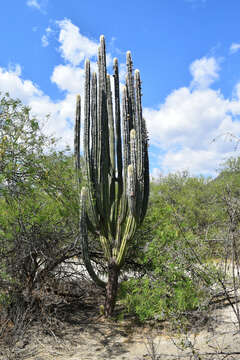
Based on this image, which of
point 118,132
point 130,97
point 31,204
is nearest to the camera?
point 31,204

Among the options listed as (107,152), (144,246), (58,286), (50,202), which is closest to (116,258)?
(144,246)

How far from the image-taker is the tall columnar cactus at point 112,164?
6332 millimetres

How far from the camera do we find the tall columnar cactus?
633 centimetres

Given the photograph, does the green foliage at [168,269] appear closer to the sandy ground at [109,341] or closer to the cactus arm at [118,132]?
the sandy ground at [109,341]

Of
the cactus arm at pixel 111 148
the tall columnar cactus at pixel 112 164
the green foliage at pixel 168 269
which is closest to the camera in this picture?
the green foliage at pixel 168 269

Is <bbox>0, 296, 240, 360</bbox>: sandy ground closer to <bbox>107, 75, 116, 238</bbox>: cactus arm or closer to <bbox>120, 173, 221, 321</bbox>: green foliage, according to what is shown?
<bbox>120, 173, 221, 321</bbox>: green foliage

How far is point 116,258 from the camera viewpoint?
20.8 feet

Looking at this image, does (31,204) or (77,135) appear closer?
(31,204)

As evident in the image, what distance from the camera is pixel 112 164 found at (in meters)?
7.01

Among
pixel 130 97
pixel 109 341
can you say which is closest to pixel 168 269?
pixel 109 341

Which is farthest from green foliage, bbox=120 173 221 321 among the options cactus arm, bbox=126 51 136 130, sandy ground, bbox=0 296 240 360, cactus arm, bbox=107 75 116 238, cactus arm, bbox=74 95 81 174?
cactus arm, bbox=74 95 81 174

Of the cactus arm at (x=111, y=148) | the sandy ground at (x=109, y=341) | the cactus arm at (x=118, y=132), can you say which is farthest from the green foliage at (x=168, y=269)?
the cactus arm at (x=118, y=132)

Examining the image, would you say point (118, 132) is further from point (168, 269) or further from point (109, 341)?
point (109, 341)

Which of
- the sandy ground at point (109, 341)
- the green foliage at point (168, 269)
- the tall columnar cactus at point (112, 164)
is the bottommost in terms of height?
the sandy ground at point (109, 341)
